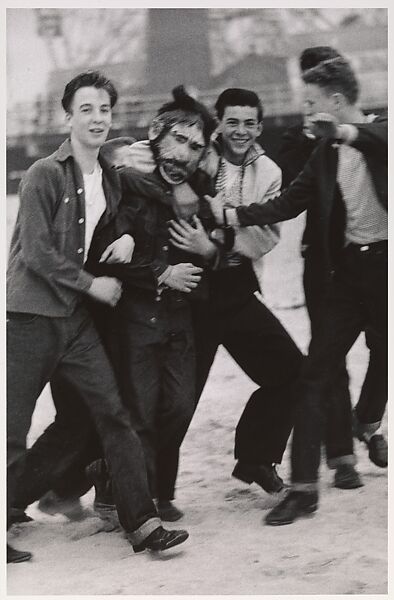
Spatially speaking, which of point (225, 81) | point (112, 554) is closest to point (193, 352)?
point (112, 554)

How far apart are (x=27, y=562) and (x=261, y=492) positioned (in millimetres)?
871

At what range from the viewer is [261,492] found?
3438 mm

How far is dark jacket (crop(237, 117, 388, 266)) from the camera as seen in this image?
323 centimetres

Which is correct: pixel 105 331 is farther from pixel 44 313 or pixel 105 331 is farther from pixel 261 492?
pixel 261 492

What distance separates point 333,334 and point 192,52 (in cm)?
113

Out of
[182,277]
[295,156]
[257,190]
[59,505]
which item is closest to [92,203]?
[182,277]

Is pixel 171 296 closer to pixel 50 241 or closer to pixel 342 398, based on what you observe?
pixel 50 241

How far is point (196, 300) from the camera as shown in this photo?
3.32 meters

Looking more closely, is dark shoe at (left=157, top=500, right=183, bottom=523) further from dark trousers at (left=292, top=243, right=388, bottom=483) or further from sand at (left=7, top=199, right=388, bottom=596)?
dark trousers at (left=292, top=243, right=388, bottom=483)

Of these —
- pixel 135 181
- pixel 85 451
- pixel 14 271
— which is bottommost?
pixel 85 451

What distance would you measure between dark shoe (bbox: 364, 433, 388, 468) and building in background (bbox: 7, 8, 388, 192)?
3.69 ft

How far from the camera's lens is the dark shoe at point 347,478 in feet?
11.2

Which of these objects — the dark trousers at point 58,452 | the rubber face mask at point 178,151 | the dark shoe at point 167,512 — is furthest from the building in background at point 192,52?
the dark shoe at point 167,512

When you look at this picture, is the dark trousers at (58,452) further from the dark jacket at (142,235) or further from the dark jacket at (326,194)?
the dark jacket at (326,194)
